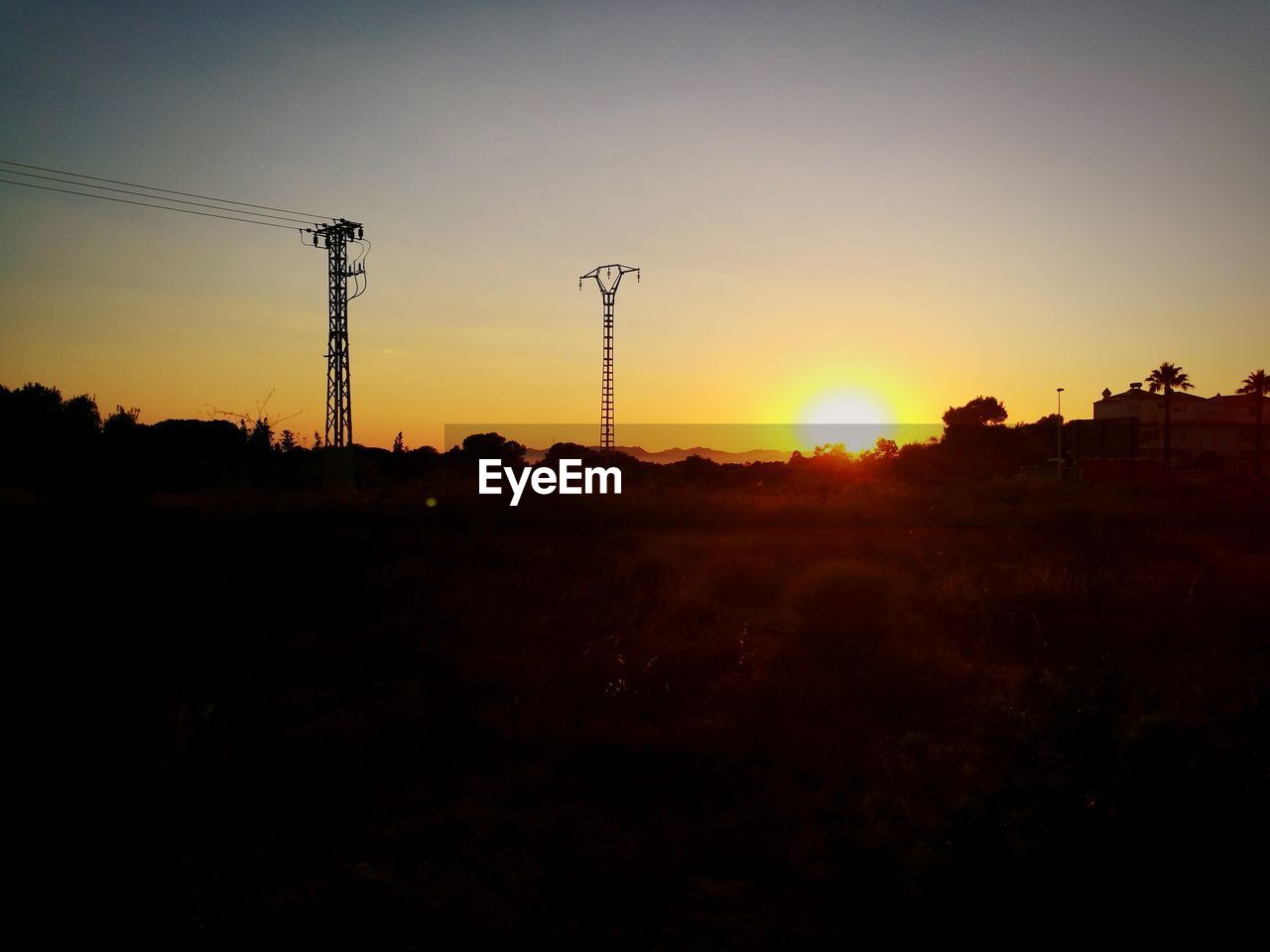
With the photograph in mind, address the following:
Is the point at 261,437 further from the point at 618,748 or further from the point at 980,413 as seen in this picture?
the point at 980,413

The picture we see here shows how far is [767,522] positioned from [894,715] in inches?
622

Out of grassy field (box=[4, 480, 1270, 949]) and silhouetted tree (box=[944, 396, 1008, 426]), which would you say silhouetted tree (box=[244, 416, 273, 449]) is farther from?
silhouetted tree (box=[944, 396, 1008, 426])

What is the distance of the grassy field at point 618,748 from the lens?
12.4 ft

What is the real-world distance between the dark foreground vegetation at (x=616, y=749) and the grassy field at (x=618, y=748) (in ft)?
0.08

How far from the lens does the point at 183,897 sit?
455cm

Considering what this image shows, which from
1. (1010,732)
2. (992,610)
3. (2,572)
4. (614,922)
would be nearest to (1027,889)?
(1010,732)

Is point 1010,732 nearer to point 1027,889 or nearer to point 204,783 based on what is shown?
point 1027,889

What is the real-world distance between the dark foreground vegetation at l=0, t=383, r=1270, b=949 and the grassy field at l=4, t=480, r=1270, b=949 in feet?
0.08

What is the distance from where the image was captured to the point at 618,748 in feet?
22.1
